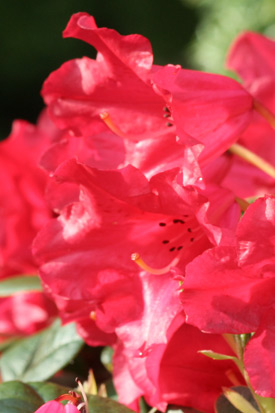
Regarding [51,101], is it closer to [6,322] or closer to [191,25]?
[6,322]

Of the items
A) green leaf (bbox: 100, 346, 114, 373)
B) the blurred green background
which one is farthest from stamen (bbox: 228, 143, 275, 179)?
the blurred green background

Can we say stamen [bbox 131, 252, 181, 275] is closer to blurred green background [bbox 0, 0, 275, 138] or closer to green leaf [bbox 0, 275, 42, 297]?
green leaf [bbox 0, 275, 42, 297]

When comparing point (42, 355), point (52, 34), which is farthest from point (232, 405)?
point (52, 34)

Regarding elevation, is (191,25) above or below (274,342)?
below

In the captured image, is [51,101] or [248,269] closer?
[248,269]

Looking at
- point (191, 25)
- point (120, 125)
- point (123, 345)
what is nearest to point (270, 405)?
point (123, 345)

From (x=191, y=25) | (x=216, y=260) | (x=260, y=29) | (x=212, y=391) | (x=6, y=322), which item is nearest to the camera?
(x=216, y=260)
